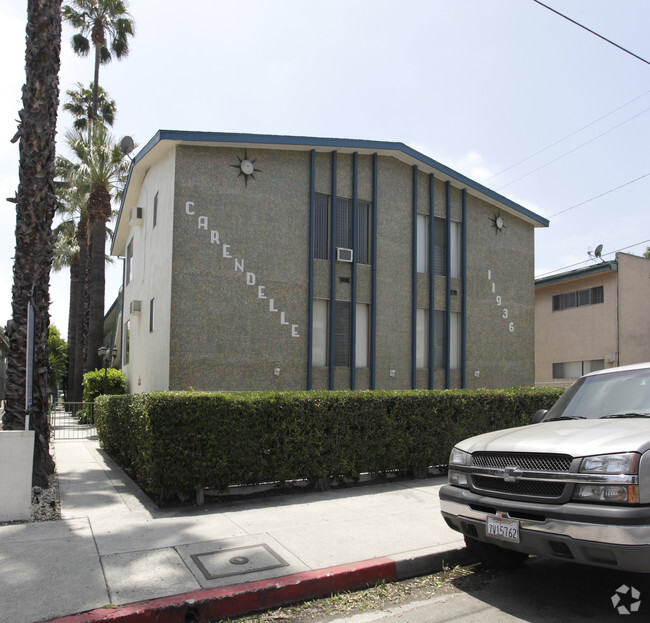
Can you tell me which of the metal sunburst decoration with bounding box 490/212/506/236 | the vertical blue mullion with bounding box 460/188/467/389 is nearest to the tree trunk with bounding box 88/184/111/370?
the vertical blue mullion with bounding box 460/188/467/389

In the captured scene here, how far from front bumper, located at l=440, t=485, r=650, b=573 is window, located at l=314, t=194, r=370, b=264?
1120 cm

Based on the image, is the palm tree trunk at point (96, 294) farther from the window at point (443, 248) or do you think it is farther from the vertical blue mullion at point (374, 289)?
the window at point (443, 248)

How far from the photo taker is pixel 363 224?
15906 millimetres

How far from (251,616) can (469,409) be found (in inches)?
242

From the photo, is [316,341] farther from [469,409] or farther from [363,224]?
[469,409]

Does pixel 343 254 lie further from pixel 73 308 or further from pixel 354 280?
pixel 73 308

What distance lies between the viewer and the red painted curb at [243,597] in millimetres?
4281

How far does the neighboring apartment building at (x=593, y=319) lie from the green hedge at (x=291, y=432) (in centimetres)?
1534

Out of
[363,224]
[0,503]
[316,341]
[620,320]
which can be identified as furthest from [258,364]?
[620,320]

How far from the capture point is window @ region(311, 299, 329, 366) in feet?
48.5

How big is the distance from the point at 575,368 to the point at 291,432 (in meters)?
20.2

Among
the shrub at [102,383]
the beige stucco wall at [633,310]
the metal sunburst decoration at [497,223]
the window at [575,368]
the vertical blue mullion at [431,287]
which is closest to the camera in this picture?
the vertical blue mullion at [431,287]

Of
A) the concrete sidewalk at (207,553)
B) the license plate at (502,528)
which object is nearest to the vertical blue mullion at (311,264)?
the concrete sidewalk at (207,553)

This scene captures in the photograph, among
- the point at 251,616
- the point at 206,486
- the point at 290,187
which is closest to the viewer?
the point at 251,616
